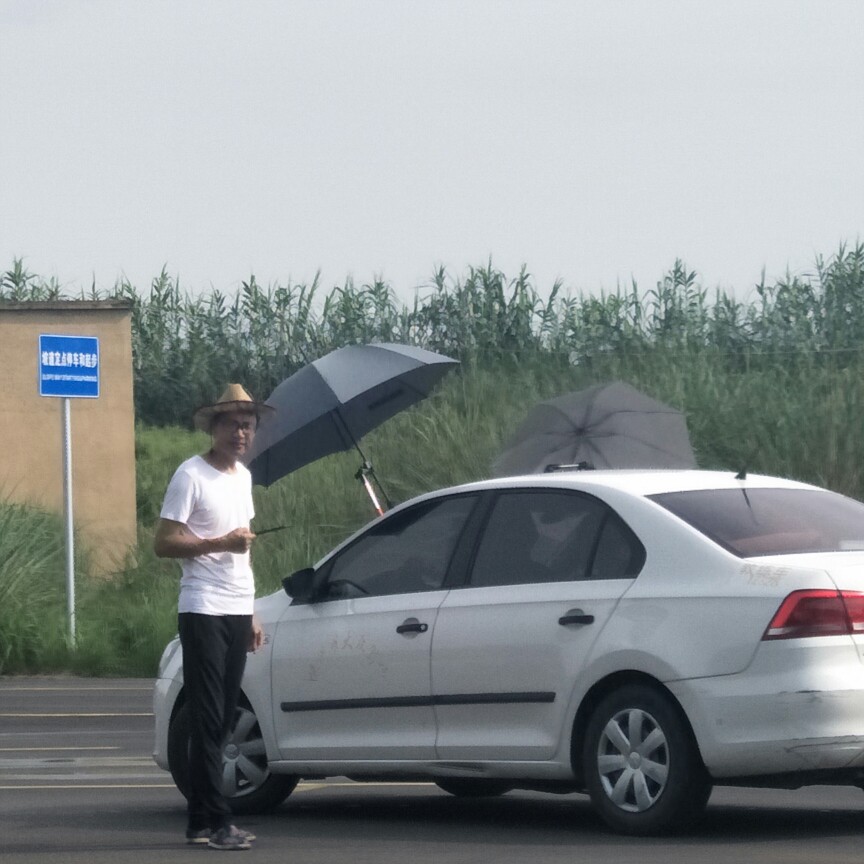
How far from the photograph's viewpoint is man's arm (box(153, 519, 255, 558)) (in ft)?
30.0

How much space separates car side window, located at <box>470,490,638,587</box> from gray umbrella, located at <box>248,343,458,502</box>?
7.02 m

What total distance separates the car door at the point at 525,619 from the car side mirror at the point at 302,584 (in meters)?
0.83

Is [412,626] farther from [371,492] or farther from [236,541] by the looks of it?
[371,492]

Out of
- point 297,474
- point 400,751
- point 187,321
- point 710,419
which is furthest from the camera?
point 187,321

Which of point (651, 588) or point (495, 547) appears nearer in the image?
point (651, 588)

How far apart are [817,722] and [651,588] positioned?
37.0 inches

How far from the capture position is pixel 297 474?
108ft

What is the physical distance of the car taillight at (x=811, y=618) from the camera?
340 inches

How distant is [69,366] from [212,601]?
50.3 ft

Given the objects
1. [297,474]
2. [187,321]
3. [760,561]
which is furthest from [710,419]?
[760,561]

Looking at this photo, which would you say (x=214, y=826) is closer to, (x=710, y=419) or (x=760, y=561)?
(x=760, y=561)

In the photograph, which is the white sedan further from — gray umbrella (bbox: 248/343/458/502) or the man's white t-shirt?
gray umbrella (bbox: 248/343/458/502)

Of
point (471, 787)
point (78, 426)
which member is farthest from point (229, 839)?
point (78, 426)

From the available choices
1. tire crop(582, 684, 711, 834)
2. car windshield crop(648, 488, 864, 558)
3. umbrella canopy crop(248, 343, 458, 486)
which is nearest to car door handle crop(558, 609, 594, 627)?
tire crop(582, 684, 711, 834)
